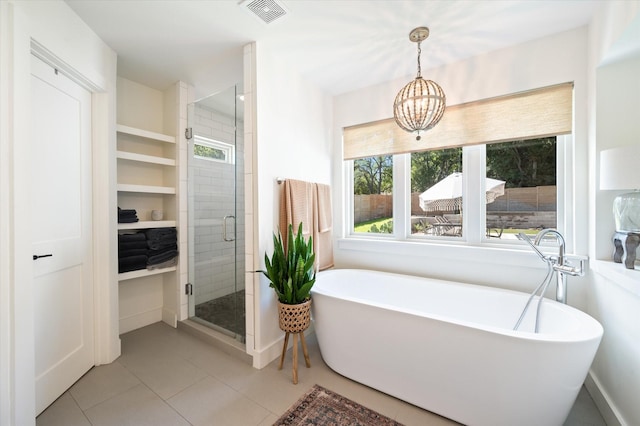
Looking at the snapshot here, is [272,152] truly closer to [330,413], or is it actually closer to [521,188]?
[330,413]

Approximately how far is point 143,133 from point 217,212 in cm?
101

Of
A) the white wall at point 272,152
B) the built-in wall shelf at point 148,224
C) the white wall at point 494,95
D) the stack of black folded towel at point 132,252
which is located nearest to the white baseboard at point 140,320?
the stack of black folded towel at point 132,252

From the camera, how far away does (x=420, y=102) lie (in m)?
1.77

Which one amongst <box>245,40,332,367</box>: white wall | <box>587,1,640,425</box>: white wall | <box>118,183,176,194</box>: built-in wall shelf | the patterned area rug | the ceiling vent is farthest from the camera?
<box>118,183,176,194</box>: built-in wall shelf

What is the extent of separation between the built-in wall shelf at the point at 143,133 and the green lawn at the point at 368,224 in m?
2.20

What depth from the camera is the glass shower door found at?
227cm

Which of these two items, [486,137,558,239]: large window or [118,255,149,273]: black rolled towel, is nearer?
[486,137,558,239]: large window

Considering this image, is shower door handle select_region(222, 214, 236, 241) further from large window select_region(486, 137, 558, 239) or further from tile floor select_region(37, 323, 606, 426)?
large window select_region(486, 137, 558, 239)

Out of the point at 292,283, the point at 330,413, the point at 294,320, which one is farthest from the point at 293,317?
the point at 330,413

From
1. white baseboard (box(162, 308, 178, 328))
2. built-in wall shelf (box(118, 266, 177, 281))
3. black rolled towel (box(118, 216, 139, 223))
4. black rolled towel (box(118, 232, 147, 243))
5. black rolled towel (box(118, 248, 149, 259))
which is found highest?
black rolled towel (box(118, 216, 139, 223))

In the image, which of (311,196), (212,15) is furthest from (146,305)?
(212,15)

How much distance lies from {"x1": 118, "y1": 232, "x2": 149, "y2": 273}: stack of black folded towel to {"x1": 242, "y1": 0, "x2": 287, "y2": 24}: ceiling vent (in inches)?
83.4

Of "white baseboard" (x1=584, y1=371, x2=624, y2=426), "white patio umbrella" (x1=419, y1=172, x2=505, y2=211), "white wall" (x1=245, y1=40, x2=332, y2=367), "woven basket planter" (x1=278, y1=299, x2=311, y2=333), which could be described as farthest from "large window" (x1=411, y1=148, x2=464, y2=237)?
"woven basket planter" (x1=278, y1=299, x2=311, y2=333)

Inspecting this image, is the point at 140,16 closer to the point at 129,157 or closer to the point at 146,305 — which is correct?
the point at 129,157
